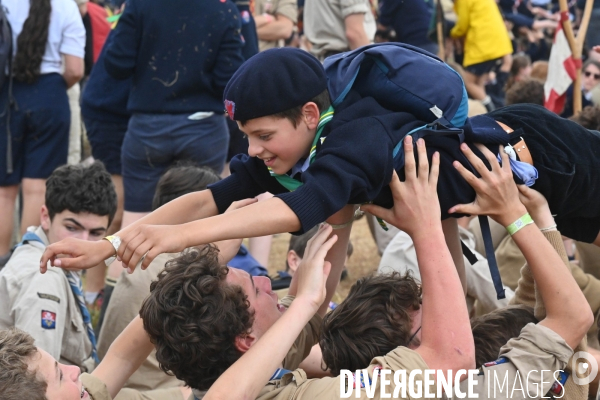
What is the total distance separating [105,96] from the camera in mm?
5910

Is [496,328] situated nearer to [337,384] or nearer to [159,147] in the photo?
[337,384]

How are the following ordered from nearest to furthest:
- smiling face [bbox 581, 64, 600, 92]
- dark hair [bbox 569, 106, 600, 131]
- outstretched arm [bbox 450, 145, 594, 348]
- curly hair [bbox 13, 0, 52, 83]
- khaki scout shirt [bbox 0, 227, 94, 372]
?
outstretched arm [bbox 450, 145, 594, 348] → khaki scout shirt [bbox 0, 227, 94, 372] → dark hair [bbox 569, 106, 600, 131] → curly hair [bbox 13, 0, 52, 83] → smiling face [bbox 581, 64, 600, 92]

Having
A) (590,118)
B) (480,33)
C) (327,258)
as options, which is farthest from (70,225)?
(480,33)

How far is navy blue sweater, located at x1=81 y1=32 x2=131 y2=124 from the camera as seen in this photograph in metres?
5.89

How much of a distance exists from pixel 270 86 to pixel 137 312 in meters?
1.62

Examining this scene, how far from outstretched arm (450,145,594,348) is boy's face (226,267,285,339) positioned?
742 millimetres

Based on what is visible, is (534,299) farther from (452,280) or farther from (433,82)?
(433,82)

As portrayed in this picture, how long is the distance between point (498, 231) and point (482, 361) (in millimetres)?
1971

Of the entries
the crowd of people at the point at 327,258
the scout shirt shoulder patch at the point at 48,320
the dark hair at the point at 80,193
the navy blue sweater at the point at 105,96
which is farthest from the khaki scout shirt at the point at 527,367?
the navy blue sweater at the point at 105,96

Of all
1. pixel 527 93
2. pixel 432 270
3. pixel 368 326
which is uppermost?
pixel 432 270

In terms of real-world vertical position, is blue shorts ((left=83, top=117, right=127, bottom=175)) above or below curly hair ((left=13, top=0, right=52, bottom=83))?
below

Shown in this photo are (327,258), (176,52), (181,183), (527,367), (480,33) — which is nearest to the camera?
(527,367)

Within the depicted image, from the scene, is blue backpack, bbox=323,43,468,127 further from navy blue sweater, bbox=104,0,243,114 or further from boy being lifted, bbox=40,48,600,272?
navy blue sweater, bbox=104,0,243,114

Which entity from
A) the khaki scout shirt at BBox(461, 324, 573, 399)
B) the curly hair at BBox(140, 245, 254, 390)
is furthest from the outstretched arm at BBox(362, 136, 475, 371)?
the curly hair at BBox(140, 245, 254, 390)
